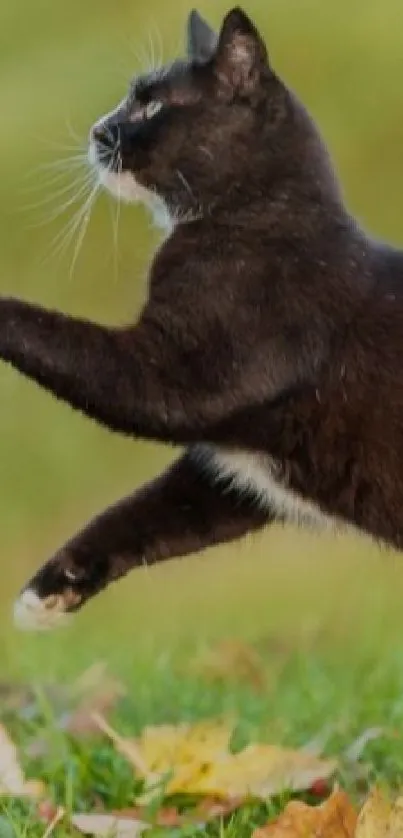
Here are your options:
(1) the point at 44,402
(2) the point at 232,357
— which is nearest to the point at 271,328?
(2) the point at 232,357

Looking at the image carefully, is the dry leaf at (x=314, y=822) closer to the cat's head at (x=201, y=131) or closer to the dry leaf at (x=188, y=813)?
the dry leaf at (x=188, y=813)

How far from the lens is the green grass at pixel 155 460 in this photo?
1.57 meters

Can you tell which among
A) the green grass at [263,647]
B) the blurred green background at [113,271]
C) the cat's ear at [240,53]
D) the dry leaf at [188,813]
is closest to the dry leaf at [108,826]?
the dry leaf at [188,813]

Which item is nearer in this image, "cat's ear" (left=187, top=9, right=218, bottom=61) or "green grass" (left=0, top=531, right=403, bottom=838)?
"cat's ear" (left=187, top=9, right=218, bottom=61)

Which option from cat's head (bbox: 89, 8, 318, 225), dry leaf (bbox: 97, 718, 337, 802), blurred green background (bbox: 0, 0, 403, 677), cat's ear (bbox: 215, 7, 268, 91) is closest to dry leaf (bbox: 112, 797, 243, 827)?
dry leaf (bbox: 97, 718, 337, 802)

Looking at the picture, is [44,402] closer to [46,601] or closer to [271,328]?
[46,601]

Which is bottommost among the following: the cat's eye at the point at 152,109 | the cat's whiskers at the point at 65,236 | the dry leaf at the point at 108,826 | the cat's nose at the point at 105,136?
the dry leaf at the point at 108,826

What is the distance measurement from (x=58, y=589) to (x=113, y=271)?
1.07 ft

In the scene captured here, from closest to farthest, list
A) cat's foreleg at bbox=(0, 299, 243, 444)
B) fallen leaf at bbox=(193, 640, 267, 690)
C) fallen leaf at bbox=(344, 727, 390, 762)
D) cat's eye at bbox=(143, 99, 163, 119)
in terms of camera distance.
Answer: cat's foreleg at bbox=(0, 299, 243, 444) < cat's eye at bbox=(143, 99, 163, 119) < fallen leaf at bbox=(344, 727, 390, 762) < fallen leaf at bbox=(193, 640, 267, 690)

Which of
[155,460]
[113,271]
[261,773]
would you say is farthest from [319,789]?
[113,271]

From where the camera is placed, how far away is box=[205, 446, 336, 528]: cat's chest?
53.5 inches

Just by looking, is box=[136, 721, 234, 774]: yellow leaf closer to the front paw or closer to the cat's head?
the front paw

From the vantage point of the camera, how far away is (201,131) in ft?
4.40

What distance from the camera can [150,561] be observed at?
1.47 metres
